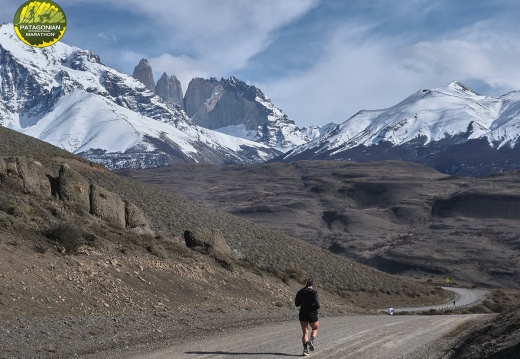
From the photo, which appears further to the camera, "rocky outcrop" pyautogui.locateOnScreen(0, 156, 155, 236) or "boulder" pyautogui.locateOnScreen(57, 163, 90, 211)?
"boulder" pyautogui.locateOnScreen(57, 163, 90, 211)

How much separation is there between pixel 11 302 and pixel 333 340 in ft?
29.5

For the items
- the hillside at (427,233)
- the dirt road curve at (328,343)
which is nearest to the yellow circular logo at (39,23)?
the dirt road curve at (328,343)

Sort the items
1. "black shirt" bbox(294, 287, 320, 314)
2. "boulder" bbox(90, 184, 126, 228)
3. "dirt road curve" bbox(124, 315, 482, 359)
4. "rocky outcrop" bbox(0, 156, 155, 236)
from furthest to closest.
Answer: "boulder" bbox(90, 184, 126, 228) → "rocky outcrop" bbox(0, 156, 155, 236) → "black shirt" bbox(294, 287, 320, 314) → "dirt road curve" bbox(124, 315, 482, 359)

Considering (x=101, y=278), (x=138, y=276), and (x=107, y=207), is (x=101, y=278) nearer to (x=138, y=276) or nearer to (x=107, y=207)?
(x=138, y=276)

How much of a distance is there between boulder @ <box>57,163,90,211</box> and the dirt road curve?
16.7 m

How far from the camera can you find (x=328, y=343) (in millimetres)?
19109

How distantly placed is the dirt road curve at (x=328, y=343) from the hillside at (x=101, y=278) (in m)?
1.69

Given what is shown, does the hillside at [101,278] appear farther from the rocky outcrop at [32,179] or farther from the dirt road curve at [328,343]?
the dirt road curve at [328,343]

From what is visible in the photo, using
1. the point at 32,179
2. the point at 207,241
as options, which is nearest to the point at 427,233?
the point at 207,241

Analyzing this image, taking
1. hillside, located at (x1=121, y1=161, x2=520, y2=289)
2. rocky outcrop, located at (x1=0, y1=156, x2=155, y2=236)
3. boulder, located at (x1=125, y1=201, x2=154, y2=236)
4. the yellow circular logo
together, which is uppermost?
the yellow circular logo

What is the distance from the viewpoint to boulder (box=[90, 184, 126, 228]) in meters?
37.8

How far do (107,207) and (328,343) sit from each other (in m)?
22.3

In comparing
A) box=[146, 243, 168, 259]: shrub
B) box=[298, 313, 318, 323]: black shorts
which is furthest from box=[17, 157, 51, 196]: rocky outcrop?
box=[298, 313, 318, 323]: black shorts

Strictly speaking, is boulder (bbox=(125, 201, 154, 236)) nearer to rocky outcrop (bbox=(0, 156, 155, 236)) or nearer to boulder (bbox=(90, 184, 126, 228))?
rocky outcrop (bbox=(0, 156, 155, 236))
